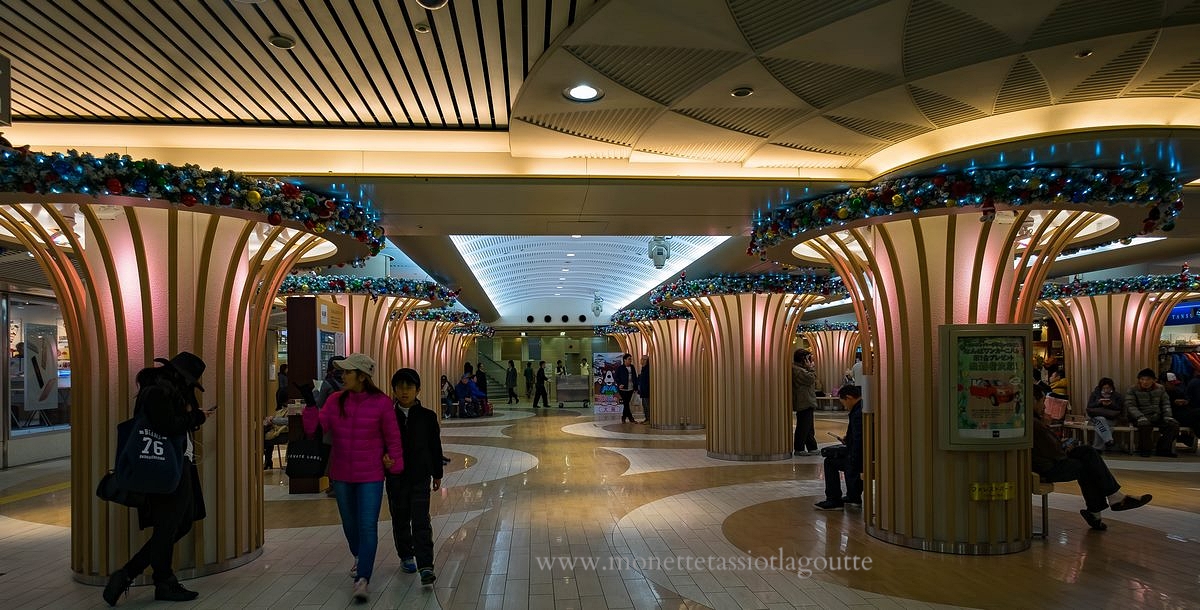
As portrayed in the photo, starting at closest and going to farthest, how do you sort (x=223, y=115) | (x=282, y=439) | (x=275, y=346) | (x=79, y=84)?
(x=79, y=84), (x=223, y=115), (x=282, y=439), (x=275, y=346)

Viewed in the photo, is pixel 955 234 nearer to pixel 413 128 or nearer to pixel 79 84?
pixel 413 128

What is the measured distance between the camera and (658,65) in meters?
4.43

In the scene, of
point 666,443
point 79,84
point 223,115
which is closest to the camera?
point 79,84

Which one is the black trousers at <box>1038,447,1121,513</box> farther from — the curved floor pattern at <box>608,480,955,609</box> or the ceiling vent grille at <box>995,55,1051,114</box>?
the ceiling vent grille at <box>995,55,1051,114</box>

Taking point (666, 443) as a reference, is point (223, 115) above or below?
above

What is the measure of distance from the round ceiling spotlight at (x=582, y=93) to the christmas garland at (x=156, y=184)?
7.23 ft

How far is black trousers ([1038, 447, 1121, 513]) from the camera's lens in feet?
22.4

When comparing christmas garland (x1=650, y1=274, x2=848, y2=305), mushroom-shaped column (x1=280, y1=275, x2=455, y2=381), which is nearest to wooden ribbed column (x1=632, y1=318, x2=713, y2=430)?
mushroom-shaped column (x1=280, y1=275, x2=455, y2=381)

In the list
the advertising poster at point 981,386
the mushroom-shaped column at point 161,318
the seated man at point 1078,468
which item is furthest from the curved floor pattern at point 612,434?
the mushroom-shaped column at point 161,318

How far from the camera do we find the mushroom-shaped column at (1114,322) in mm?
13477

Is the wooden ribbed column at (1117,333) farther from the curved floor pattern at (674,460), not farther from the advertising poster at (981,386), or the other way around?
the advertising poster at (981,386)

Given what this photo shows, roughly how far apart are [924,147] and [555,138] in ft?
9.26

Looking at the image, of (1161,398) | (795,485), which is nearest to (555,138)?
(795,485)

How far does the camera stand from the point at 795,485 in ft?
31.6
